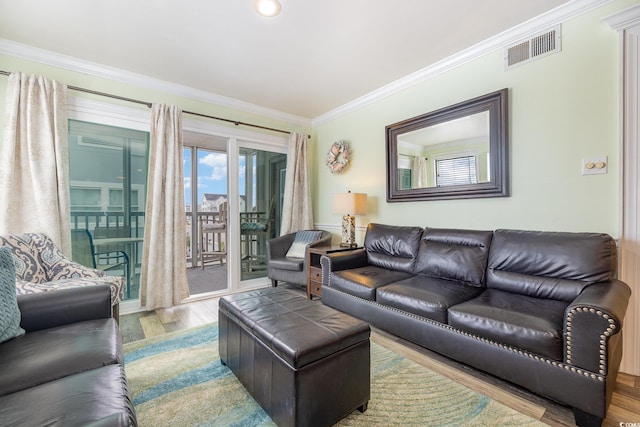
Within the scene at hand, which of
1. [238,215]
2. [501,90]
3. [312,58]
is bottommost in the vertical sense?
[238,215]

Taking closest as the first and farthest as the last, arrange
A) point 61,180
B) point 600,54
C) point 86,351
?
point 86,351, point 600,54, point 61,180

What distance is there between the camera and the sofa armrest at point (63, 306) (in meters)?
1.43

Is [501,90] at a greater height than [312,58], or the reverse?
[312,58]

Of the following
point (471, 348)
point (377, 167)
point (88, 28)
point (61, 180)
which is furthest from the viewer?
point (377, 167)

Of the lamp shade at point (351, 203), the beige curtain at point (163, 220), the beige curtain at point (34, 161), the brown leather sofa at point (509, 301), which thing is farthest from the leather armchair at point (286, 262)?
the beige curtain at point (34, 161)

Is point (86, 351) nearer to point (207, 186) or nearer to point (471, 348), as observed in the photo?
point (471, 348)

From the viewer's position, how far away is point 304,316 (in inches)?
62.6

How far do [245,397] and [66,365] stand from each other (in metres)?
0.89

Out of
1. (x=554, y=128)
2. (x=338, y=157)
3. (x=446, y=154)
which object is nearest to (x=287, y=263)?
(x=338, y=157)

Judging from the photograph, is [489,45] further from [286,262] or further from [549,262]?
[286,262]

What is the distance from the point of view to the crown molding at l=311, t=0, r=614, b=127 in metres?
1.98

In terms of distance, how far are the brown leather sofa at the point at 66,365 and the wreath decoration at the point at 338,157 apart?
9.95ft

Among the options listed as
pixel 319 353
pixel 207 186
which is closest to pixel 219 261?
pixel 207 186

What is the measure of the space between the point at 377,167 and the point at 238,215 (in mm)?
2008
